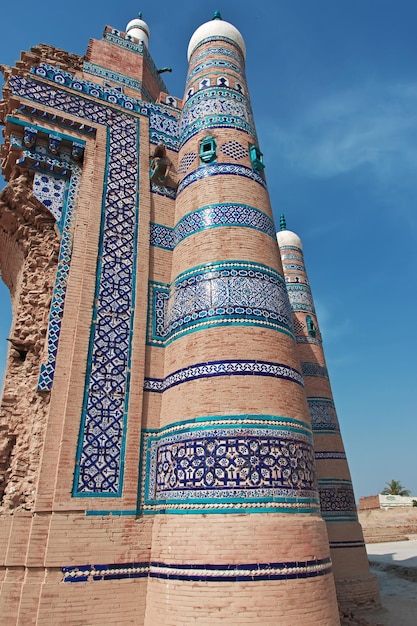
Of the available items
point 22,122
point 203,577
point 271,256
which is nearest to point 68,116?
point 22,122

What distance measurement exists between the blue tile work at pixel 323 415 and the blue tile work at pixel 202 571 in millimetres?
5494

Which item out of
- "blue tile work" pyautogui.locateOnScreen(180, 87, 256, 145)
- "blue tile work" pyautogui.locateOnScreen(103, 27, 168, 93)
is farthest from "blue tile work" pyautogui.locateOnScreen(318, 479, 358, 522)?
"blue tile work" pyautogui.locateOnScreen(103, 27, 168, 93)

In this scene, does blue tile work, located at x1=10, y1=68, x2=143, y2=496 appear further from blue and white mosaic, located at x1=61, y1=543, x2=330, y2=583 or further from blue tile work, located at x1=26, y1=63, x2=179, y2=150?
blue and white mosaic, located at x1=61, y1=543, x2=330, y2=583

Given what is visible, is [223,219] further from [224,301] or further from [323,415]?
[323,415]

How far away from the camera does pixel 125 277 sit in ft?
19.2

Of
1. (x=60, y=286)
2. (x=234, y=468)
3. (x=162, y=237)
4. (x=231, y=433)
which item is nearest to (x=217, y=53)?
(x=162, y=237)

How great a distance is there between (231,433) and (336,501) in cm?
553

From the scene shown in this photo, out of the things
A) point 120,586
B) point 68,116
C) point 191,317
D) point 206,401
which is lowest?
point 120,586

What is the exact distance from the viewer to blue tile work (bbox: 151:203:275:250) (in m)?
5.82

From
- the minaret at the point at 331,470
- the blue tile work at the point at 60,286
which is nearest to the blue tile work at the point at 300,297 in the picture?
the minaret at the point at 331,470

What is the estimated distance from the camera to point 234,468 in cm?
429

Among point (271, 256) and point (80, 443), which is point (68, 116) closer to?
point (271, 256)

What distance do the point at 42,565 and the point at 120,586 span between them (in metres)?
0.77

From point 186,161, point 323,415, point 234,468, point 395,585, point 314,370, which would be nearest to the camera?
point 234,468
